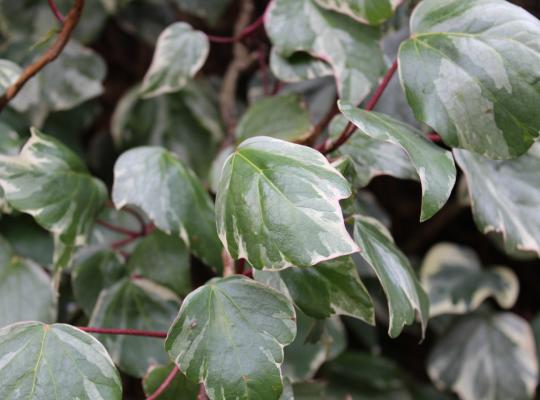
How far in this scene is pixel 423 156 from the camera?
0.57 metres

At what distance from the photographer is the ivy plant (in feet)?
1.72

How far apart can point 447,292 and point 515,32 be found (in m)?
0.56

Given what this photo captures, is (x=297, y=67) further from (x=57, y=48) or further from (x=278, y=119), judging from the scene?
(x=57, y=48)

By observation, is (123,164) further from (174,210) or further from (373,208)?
(373,208)

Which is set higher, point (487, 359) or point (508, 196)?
point (508, 196)

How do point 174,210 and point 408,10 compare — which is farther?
point 408,10

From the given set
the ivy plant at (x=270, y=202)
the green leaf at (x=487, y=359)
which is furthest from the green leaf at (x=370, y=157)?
the green leaf at (x=487, y=359)

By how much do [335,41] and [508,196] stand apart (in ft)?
0.84

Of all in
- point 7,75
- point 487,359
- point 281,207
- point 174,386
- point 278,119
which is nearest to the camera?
point 281,207

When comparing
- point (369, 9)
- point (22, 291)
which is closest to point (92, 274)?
point (22, 291)

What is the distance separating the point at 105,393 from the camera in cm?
52

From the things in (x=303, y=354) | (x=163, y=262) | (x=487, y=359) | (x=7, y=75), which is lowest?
(x=487, y=359)

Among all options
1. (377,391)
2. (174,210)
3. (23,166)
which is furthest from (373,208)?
(23,166)

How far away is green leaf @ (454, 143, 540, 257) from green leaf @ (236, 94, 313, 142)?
0.75 feet
